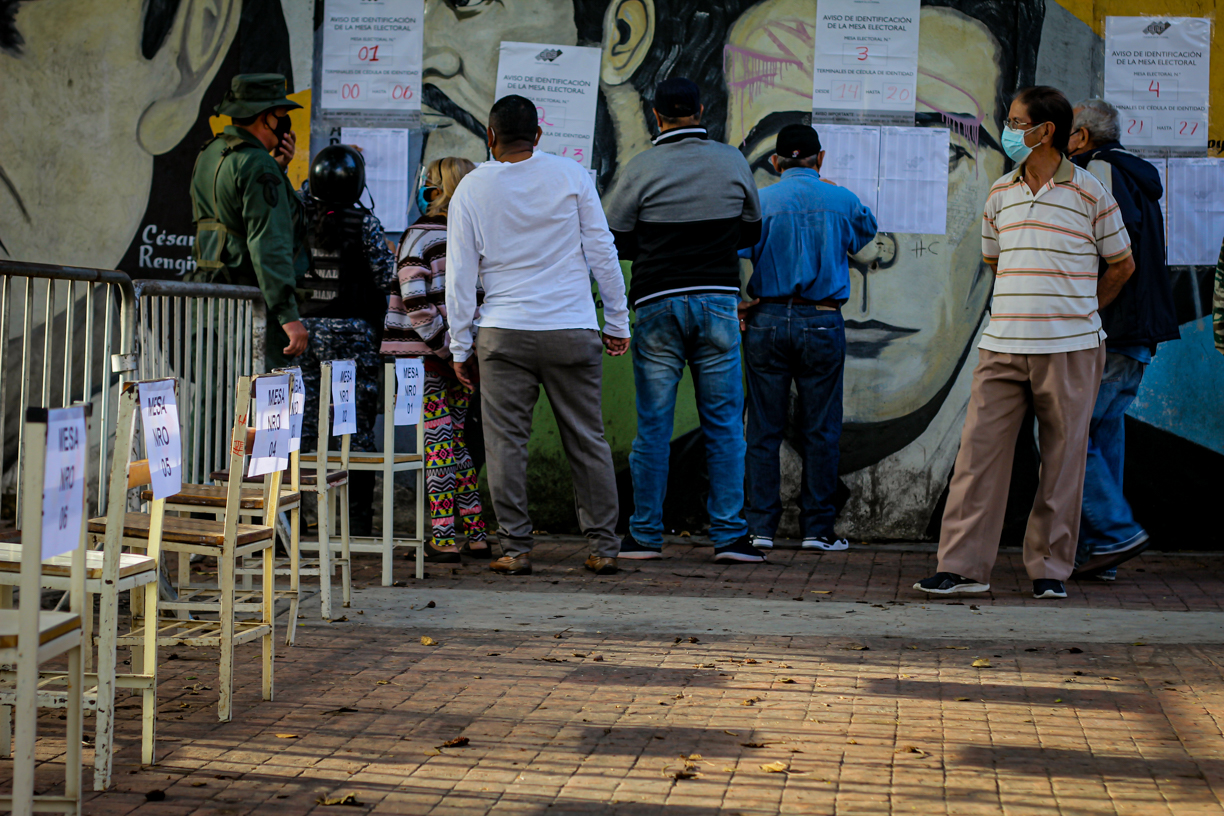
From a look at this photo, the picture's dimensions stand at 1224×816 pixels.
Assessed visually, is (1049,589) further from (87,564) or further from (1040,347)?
(87,564)

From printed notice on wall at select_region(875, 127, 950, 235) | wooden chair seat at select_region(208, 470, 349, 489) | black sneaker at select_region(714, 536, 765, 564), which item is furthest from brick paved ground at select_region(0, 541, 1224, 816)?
printed notice on wall at select_region(875, 127, 950, 235)

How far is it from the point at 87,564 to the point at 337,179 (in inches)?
177

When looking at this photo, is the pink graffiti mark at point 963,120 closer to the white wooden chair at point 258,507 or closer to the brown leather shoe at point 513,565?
the brown leather shoe at point 513,565

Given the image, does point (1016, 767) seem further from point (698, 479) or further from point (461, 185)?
point (698, 479)

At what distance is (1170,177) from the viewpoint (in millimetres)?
7980

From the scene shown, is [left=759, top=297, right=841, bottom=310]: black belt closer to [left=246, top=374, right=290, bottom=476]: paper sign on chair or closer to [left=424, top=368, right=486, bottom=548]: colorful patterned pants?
[left=424, top=368, right=486, bottom=548]: colorful patterned pants

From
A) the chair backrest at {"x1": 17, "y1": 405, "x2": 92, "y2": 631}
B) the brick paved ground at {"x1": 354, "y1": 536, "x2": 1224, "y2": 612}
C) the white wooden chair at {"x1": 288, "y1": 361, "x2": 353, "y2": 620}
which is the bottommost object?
the brick paved ground at {"x1": 354, "y1": 536, "x2": 1224, "y2": 612}

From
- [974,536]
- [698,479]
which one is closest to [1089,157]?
[974,536]

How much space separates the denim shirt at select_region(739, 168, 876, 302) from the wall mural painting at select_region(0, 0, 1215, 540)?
0.63 m

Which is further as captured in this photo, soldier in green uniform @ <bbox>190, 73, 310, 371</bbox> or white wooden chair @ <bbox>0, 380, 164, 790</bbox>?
soldier in green uniform @ <bbox>190, 73, 310, 371</bbox>

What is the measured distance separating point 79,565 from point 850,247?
545cm

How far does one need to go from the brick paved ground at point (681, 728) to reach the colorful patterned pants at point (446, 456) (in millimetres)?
1712

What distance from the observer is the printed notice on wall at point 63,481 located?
2648 mm

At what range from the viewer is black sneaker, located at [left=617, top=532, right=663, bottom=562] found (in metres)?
7.41
